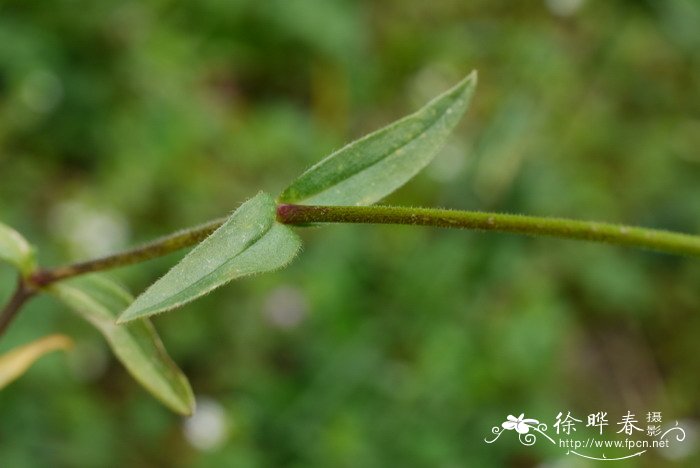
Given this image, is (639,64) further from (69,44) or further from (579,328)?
(69,44)

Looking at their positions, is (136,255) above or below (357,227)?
below

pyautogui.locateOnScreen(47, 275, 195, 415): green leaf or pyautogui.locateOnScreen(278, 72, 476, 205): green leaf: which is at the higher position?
pyautogui.locateOnScreen(278, 72, 476, 205): green leaf

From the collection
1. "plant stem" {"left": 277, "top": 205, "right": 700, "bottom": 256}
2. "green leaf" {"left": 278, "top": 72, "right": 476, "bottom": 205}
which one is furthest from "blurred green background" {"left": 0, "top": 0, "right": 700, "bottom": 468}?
"plant stem" {"left": 277, "top": 205, "right": 700, "bottom": 256}

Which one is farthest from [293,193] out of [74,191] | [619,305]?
[619,305]

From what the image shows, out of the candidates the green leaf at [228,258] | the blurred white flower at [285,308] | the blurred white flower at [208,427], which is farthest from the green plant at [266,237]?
the blurred white flower at [285,308]

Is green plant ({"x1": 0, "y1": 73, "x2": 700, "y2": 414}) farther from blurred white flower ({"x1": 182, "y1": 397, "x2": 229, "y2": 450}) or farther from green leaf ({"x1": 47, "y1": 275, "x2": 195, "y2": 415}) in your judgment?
blurred white flower ({"x1": 182, "y1": 397, "x2": 229, "y2": 450})

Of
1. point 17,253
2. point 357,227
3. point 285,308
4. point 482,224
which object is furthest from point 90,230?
point 482,224

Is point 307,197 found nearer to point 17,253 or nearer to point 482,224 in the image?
point 482,224
